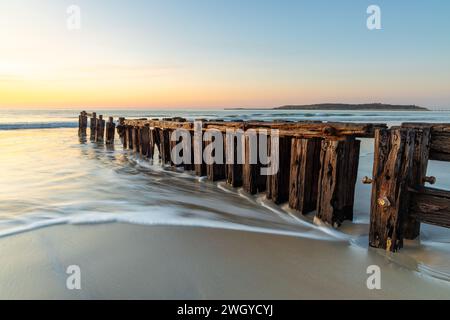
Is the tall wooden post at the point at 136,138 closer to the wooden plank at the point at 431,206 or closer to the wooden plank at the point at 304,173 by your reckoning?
the wooden plank at the point at 304,173

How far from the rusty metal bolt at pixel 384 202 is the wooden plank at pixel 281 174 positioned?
7.49 ft

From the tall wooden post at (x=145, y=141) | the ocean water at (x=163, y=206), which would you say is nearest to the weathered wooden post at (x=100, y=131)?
the tall wooden post at (x=145, y=141)

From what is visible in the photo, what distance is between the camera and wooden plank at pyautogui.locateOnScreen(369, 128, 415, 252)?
3.69 m

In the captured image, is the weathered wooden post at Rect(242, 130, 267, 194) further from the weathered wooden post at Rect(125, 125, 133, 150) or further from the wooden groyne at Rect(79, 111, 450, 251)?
the weathered wooden post at Rect(125, 125, 133, 150)

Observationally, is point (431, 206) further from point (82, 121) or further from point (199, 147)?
point (82, 121)

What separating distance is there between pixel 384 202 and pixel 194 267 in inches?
88.0

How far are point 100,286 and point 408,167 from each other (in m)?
3.42

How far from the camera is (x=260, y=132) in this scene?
247 inches

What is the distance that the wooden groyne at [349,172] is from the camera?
12.1ft

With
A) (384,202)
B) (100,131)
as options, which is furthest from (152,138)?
(384,202)

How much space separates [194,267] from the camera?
3619 millimetres
